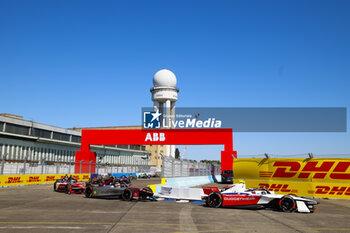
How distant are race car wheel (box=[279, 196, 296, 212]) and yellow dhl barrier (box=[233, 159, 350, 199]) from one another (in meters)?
8.65

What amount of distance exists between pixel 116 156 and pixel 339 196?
6151cm

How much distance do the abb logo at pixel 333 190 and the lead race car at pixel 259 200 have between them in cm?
781

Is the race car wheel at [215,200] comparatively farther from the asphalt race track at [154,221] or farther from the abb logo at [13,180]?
the abb logo at [13,180]

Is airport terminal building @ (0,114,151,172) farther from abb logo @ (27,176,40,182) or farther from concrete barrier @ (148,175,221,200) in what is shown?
concrete barrier @ (148,175,221,200)

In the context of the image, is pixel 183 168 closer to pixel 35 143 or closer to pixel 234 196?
pixel 234 196

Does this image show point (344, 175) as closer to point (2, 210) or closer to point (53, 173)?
point (2, 210)

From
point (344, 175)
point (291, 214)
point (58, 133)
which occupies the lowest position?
point (291, 214)

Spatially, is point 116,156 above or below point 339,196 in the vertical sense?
above

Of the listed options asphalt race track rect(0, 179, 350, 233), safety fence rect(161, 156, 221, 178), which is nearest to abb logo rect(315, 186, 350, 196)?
asphalt race track rect(0, 179, 350, 233)

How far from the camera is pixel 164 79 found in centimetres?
6906

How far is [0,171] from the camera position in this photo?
89.6 feet

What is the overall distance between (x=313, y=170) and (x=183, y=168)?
1374 centimetres

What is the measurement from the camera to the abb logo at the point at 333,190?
2076 cm

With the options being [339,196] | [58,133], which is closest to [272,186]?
[339,196]
